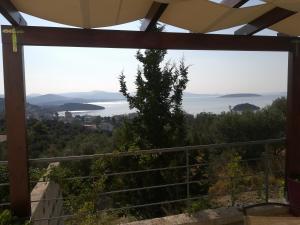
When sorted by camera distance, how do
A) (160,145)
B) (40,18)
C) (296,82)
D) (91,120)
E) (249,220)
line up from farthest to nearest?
1. (91,120)
2. (160,145)
3. (296,82)
4. (40,18)
5. (249,220)

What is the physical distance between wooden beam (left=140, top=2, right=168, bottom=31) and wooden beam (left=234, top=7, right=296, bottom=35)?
101 cm

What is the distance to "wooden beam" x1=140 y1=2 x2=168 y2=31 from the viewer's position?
7.67 ft

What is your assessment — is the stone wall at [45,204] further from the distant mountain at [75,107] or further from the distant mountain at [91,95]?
the distant mountain at [91,95]

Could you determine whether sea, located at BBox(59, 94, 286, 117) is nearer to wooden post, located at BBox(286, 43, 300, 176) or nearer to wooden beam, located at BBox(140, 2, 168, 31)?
wooden post, located at BBox(286, 43, 300, 176)

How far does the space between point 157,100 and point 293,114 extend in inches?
196

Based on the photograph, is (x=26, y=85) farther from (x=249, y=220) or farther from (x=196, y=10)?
(x=249, y=220)

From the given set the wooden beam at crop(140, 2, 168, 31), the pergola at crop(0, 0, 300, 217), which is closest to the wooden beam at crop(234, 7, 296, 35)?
the pergola at crop(0, 0, 300, 217)

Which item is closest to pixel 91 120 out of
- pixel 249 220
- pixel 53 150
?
pixel 53 150

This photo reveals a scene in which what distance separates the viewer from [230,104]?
15.6 metres

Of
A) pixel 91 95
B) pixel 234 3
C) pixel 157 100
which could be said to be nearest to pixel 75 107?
pixel 91 95

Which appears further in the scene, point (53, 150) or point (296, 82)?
point (53, 150)

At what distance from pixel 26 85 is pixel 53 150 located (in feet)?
28.9

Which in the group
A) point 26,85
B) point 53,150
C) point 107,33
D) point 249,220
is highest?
point 107,33

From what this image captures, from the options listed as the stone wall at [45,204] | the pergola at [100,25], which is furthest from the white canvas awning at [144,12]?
the stone wall at [45,204]
